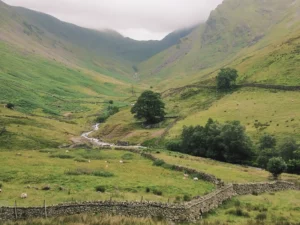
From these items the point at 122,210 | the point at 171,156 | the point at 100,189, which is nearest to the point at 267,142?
the point at 171,156

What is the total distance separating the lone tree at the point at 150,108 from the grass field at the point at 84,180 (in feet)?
187

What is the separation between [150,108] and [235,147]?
152ft

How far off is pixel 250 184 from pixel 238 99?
290 ft

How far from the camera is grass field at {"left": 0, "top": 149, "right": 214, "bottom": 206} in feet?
122

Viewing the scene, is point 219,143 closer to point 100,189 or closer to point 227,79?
point 100,189

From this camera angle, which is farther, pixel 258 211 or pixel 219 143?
pixel 219 143

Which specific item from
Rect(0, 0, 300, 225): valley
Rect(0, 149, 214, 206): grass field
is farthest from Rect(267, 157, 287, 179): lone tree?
Rect(0, 149, 214, 206): grass field

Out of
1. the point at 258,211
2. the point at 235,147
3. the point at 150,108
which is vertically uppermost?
the point at 150,108

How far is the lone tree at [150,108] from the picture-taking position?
12088 cm

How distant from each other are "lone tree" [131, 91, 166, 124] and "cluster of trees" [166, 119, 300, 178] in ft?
102

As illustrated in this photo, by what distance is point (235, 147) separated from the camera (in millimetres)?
79312

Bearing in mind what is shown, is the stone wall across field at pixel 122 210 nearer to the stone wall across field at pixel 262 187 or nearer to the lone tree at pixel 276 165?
the stone wall across field at pixel 262 187

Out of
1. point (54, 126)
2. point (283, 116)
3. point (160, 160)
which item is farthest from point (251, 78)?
point (160, 160)

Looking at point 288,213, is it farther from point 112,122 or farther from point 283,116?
point 112,122
